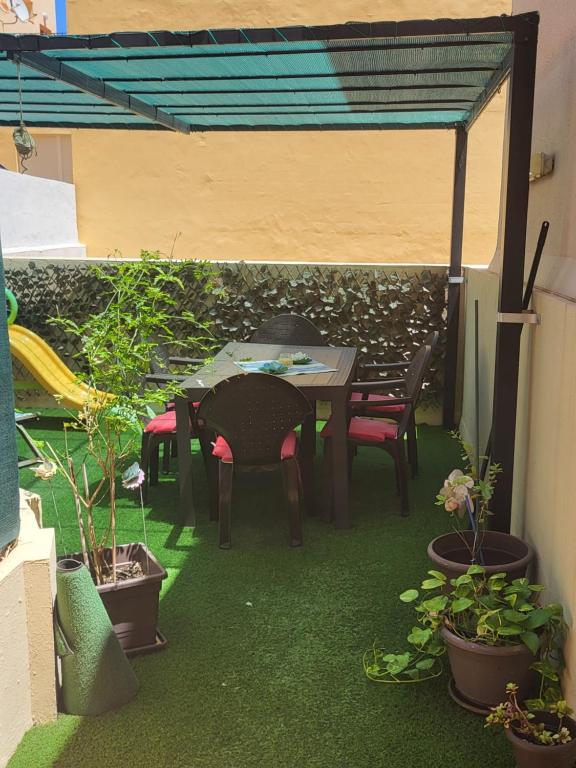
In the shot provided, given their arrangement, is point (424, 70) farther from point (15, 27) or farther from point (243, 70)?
point (15, 27)

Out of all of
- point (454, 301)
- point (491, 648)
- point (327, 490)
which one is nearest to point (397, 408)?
point (327, 490)

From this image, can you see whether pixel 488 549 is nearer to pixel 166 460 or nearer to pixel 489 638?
pixel 489 638

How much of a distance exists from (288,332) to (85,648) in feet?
13.3

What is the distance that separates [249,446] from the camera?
14.0 ft

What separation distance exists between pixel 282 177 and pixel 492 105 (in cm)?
278

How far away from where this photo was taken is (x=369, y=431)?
4879mm

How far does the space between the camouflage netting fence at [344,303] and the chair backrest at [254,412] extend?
3066 mm

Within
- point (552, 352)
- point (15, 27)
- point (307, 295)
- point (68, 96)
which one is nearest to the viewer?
point (552, 352)

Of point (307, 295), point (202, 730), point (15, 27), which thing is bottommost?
point (202, 730)

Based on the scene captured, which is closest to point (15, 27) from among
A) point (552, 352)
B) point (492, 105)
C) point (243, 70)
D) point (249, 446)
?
point (492, 105)

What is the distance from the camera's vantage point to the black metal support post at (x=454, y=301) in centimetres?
686

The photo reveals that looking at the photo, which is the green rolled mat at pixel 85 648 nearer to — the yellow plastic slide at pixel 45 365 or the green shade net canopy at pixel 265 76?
the green shade net canopy at pixel 265 76

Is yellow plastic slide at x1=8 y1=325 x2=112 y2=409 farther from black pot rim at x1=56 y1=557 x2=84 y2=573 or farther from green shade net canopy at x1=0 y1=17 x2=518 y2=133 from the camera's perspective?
black pot rim at x1=56 y1=557 x2=84 y2=573

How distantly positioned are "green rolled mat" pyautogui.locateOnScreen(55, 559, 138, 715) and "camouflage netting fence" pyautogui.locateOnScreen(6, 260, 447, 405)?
15.6 feet
